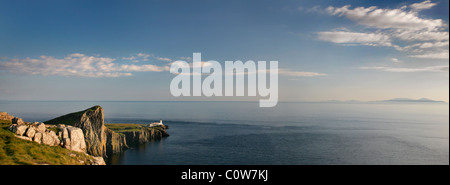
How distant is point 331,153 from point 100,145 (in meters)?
92.1

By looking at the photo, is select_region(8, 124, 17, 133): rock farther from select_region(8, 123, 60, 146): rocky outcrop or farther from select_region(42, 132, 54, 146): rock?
select_region(42, 132, 54, 146): rock

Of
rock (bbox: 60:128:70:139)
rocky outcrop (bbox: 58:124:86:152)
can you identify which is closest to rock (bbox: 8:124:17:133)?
rocky outcrop (bbox: 58:124:86:152)

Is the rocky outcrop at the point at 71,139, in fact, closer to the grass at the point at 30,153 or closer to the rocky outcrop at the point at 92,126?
the grass at the point at 30,153

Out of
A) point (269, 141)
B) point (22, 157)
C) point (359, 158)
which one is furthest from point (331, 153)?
point (22, 157)

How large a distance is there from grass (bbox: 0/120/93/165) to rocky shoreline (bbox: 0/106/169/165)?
2137mm

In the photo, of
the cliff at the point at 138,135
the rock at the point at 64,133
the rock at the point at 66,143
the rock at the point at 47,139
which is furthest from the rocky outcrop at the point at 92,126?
the rock at the point at 47,139

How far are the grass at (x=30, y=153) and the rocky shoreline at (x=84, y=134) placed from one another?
2137 mm

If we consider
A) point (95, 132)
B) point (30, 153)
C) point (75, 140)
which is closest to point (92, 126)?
point (95, 132)

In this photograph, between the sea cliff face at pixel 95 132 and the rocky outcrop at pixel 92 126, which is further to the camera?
the sea cliff face at pixel 95 132

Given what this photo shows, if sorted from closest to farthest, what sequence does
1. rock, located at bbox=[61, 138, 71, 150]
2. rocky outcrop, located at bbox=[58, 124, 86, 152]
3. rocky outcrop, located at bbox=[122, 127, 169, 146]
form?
rock, located at bbox=[61, 138, 71, 150]
rocky outcrop, located at bbox=[58, 124, 86, 152]
rocky outcrop, located at bbox=[122, 127, 169, 146]

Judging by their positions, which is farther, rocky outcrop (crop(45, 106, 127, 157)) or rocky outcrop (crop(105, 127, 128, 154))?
rocky outcrop (crop(105, 127, 128, 154))

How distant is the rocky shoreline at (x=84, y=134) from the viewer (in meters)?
52.2

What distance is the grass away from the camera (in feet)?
127

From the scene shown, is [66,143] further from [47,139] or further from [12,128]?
[12,128]
